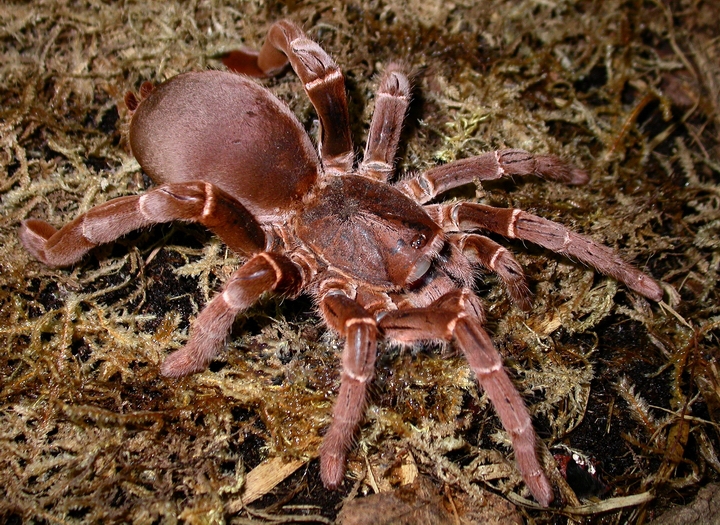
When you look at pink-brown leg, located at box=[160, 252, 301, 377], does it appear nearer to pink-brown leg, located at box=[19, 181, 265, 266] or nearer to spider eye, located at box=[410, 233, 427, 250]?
pink-brown leg, located at box=[19, 181, 265, 266]

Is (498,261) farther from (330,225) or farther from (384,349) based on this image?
(330,225)

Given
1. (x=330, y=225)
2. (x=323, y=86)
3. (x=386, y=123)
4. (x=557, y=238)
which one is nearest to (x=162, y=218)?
(x=330, y=225)

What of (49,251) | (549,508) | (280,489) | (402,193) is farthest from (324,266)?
(549,508)

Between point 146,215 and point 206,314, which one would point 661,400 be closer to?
point 206,314

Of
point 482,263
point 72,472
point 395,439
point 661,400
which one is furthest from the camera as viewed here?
point 661,400

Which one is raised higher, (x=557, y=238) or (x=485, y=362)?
(x=557, y=238)

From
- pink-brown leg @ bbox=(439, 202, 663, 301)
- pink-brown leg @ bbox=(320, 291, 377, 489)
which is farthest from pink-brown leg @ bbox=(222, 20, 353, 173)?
pink-brown leg @ bbox=(320, 291, 377, 489)
